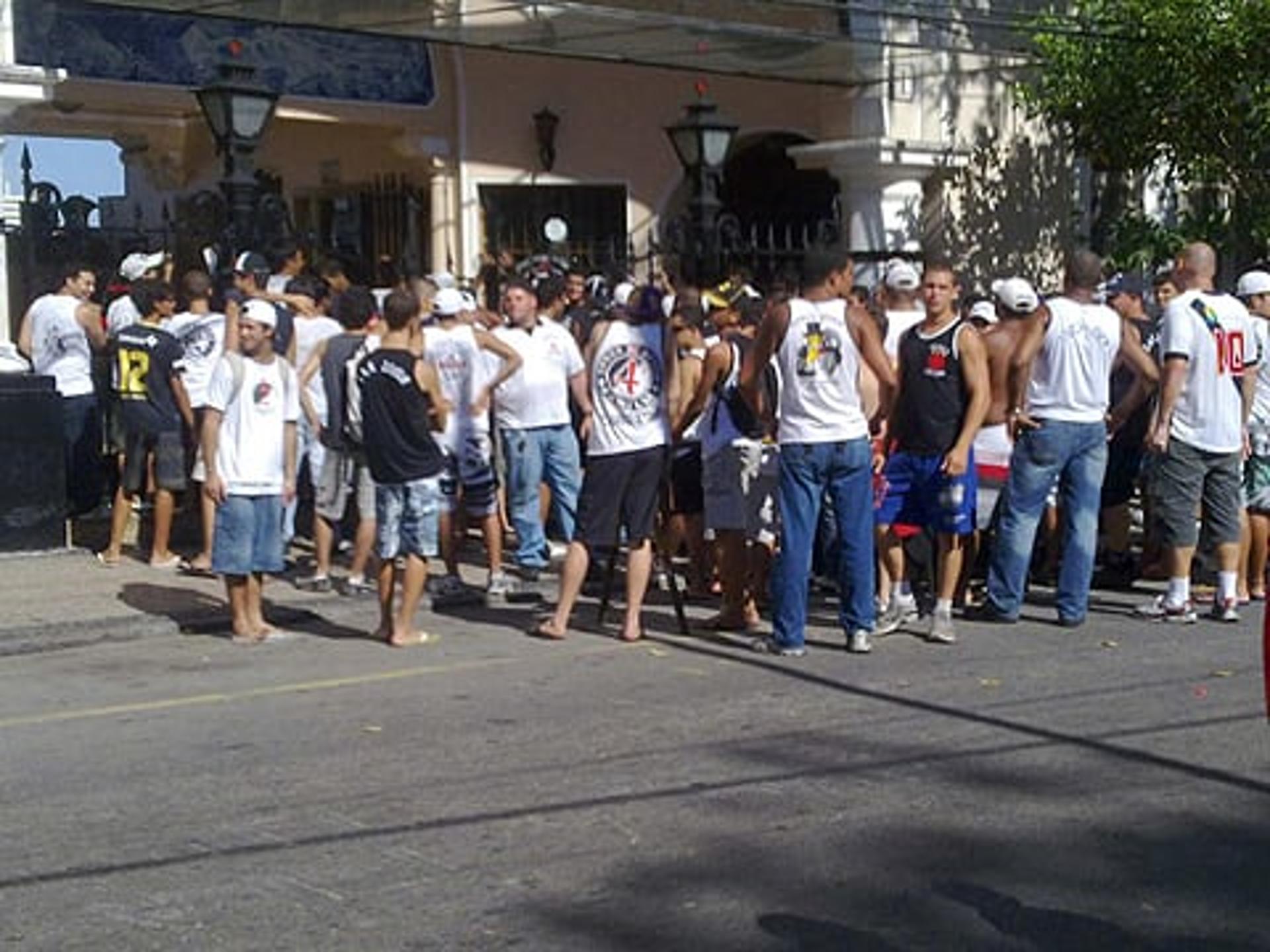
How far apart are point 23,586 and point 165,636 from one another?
153 cm

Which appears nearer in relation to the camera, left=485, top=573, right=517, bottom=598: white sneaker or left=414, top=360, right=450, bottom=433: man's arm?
left=414, top=360, right=450, bottom=433: man's arm

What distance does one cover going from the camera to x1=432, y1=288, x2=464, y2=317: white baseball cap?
11766 mm

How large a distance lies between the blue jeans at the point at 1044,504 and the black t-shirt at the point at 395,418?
2996mm

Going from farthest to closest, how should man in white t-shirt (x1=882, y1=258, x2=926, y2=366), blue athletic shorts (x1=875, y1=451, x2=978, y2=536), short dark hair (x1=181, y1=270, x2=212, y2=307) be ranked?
short dark hair (x1=181, y1=270, x2=212, y2=307) → man in white t-shirt (x1=882, y1=258, x2=926, y2=366) → blue athletic shorts (x1=875, y1=451, x2=978, y2=536)

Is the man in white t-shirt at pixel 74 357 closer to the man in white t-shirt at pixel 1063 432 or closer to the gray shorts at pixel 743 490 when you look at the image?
the gray shorts at pixel 743 490

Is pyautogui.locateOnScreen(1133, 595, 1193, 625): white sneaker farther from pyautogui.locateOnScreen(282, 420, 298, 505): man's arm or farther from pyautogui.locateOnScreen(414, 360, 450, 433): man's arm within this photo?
pyautogui.locateOnScreen(282, 420, 298, 505): man's arm

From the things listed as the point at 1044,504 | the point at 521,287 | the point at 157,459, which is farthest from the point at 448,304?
the point at 1044,504

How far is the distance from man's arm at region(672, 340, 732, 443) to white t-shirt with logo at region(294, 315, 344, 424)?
264 centimetres

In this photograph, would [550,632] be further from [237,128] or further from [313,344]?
[237,128]

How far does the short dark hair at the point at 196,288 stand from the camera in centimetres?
1276

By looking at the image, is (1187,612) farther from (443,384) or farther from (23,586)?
(23,586)

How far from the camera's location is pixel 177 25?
60.1ft

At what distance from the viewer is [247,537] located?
10.2 metres

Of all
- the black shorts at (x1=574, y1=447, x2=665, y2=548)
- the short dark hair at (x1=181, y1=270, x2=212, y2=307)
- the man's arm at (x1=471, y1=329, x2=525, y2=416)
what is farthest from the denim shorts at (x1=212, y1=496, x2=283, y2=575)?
the short dark hair at (x1=181, y1=270, x2=212, y2=307)
